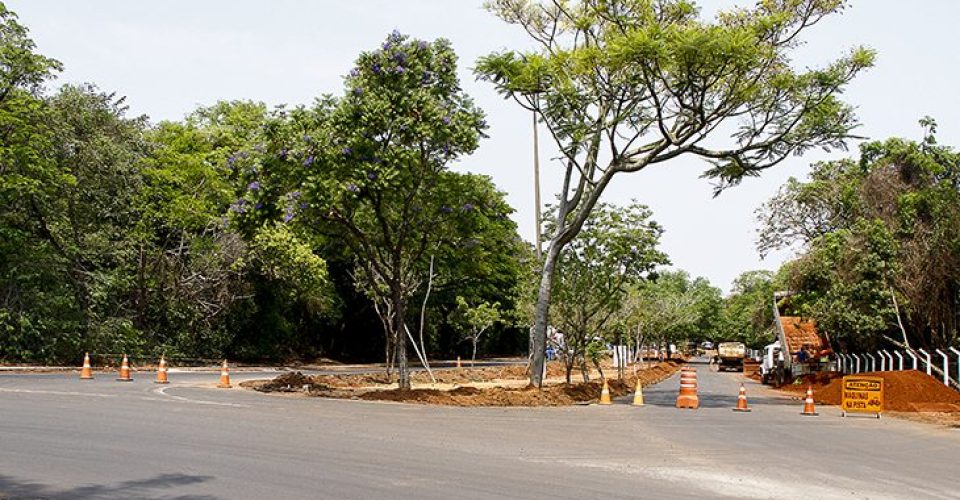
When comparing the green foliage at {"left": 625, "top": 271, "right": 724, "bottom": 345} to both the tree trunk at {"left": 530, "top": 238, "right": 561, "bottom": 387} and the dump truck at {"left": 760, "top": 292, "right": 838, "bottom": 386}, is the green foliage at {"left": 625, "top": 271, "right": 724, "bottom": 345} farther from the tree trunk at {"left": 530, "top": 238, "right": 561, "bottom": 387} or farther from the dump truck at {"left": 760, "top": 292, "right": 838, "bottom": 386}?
the dump truck at {"left": 760, "top": 292, "right": 838, "bottom": 386}

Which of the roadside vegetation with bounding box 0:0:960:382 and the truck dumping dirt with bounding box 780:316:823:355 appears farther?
the truck dumping dirt with bounding box 780:316:823:355

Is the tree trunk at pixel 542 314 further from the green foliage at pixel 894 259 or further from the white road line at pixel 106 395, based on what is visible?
the green foliage at pixel 894 259

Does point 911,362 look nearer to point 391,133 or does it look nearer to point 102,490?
point 391,133

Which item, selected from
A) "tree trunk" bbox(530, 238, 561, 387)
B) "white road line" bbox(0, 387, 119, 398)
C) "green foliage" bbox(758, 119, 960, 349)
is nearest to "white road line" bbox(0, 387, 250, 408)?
"white road line" bbox(0, 387, 119, 398)

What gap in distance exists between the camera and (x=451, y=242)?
26.0 metres

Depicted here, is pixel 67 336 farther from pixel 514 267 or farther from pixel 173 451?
pixel 514 267

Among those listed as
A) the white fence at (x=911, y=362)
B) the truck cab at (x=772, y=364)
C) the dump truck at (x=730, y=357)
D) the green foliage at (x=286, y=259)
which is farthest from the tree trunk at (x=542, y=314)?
the dump truck at (x=730, y=357)

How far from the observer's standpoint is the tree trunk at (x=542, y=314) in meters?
26.0

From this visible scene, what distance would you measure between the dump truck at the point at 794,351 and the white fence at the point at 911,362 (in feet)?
3.26

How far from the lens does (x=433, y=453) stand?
40.0ft

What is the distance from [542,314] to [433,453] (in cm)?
1397

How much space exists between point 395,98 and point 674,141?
8.31 meters

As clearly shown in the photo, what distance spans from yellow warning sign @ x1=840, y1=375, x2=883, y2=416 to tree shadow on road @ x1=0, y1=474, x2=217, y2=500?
19.0 m

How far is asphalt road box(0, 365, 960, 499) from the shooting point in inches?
368
